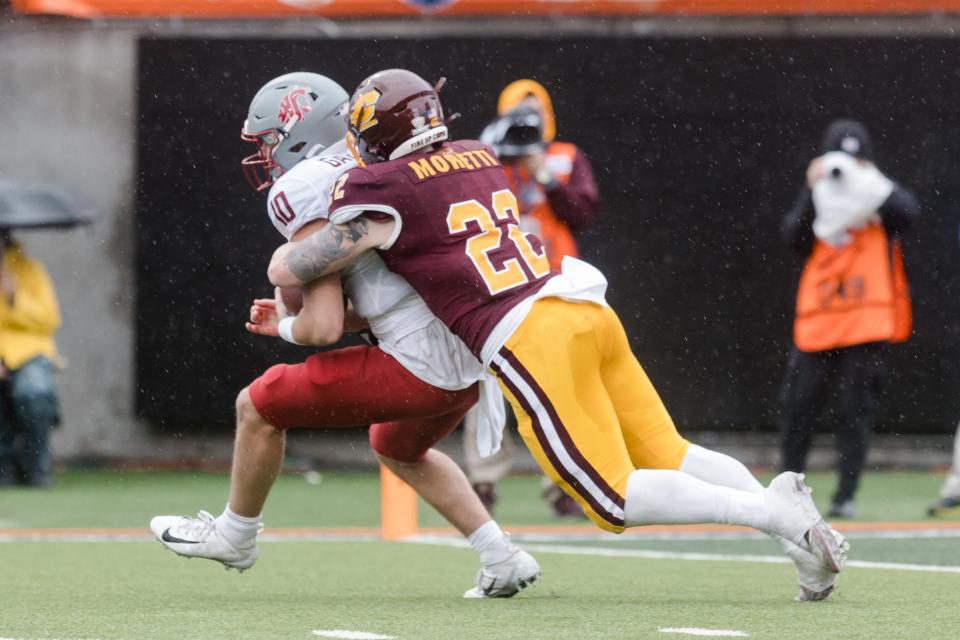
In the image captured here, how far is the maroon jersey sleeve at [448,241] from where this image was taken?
221 inches

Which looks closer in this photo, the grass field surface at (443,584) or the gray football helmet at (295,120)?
the grass field surface at (443,584)

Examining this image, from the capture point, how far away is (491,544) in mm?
6180

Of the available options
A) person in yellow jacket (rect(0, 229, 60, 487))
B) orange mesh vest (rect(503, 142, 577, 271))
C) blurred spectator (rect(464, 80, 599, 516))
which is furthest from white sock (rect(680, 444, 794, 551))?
person in yellow jacket (rect(0, 229, 60, 487))

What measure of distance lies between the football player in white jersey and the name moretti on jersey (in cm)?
27

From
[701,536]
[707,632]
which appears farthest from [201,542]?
[701,536]

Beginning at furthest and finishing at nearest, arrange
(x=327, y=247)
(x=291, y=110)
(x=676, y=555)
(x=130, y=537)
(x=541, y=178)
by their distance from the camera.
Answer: (x=541, y=178) → (x=130, y=537) → (x=676, y=555) → (x=291, y=110) → (x=327, y=247)

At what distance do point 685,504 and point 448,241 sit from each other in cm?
101

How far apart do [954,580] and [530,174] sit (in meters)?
3.72

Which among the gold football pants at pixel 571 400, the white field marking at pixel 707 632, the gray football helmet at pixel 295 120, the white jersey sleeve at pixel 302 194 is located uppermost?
the gray football helmet at pixel 295 120

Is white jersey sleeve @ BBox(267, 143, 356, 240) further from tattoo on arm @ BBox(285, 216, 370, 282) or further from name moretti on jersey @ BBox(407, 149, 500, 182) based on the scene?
name moretti on jersey @ BBox(407, 149, 500, 182)

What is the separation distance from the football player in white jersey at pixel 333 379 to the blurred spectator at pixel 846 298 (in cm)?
372

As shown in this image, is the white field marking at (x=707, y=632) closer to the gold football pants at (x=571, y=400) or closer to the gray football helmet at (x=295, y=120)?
the gold football pants at (x=571, y=400)

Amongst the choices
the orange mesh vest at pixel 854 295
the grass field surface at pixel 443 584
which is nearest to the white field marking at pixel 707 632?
the grass field surface at pixel 443 584

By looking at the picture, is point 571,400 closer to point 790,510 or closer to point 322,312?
point 790,510
